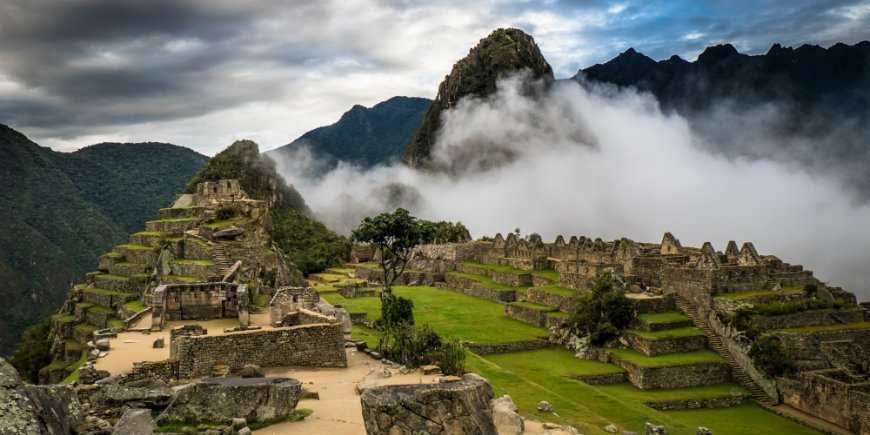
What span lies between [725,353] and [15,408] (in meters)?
28.5

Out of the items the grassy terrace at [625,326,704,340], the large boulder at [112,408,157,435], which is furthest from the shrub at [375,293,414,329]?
the large boulder at [112,408,157,435]

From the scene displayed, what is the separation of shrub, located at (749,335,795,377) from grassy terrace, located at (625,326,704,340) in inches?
136

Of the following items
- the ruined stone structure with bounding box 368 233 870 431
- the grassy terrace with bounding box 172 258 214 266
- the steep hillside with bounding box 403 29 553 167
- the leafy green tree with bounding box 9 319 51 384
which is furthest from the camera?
the steep hillside with bounding box 403 29 553 167

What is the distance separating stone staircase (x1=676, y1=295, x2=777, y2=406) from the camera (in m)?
27.4

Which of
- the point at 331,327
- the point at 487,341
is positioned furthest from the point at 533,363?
the point at 331,327

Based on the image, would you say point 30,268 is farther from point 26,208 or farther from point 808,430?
point 808,430

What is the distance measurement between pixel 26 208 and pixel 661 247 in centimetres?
6750

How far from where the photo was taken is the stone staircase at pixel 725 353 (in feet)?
89.9

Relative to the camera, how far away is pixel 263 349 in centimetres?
1558

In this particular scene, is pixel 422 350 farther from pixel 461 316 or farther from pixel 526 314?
pixel 526 314

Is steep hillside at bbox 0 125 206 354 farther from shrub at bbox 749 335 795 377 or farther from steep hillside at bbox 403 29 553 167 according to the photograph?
steep hillside at bbox 403 29 553 167

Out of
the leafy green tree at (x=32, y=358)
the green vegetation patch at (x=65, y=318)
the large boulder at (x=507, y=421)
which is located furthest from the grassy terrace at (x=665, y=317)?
the leafy green tree at (x=32, y=358)

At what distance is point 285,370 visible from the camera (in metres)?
15.6

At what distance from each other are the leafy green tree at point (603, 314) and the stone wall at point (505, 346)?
2038mm
